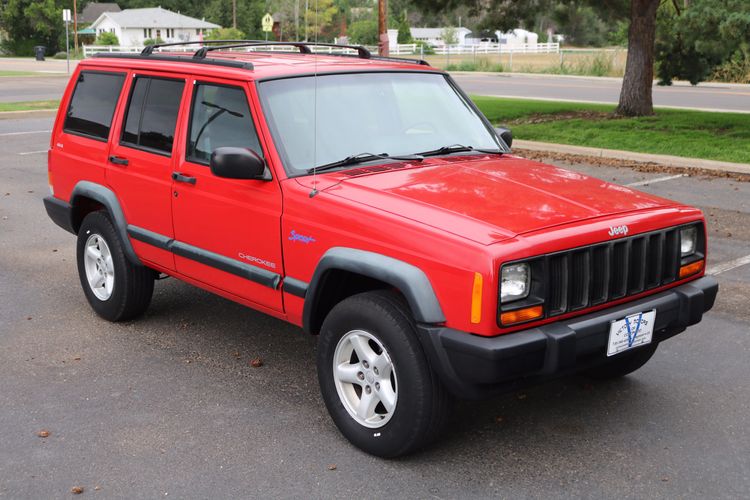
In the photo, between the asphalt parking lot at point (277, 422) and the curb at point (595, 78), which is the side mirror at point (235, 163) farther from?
the curb at point (595, 78)

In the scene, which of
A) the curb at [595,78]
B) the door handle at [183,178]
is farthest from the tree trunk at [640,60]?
the door handle at [183,178]

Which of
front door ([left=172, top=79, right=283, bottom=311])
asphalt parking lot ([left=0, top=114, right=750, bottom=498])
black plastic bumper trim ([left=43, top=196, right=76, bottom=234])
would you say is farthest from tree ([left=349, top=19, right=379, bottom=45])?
front door ([left=172, top=79, right=283, bottom=311])

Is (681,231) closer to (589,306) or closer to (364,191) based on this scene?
(589,306)

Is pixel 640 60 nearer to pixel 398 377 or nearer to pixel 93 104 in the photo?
pixel 93 104

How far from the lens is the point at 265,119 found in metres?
4.70

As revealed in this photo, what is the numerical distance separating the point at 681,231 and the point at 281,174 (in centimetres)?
209

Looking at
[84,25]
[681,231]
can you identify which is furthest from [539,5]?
[84,25]

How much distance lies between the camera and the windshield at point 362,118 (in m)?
4.73

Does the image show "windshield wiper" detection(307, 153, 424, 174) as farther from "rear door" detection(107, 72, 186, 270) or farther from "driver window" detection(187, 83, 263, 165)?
"rear door" detection(107, 72, 186, 270)

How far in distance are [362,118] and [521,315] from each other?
5.63ft

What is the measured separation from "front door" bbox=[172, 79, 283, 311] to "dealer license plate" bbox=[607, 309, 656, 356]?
1.74m

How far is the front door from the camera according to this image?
467 centimetres

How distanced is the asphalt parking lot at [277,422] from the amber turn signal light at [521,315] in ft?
2.51

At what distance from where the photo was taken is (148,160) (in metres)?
5.51
